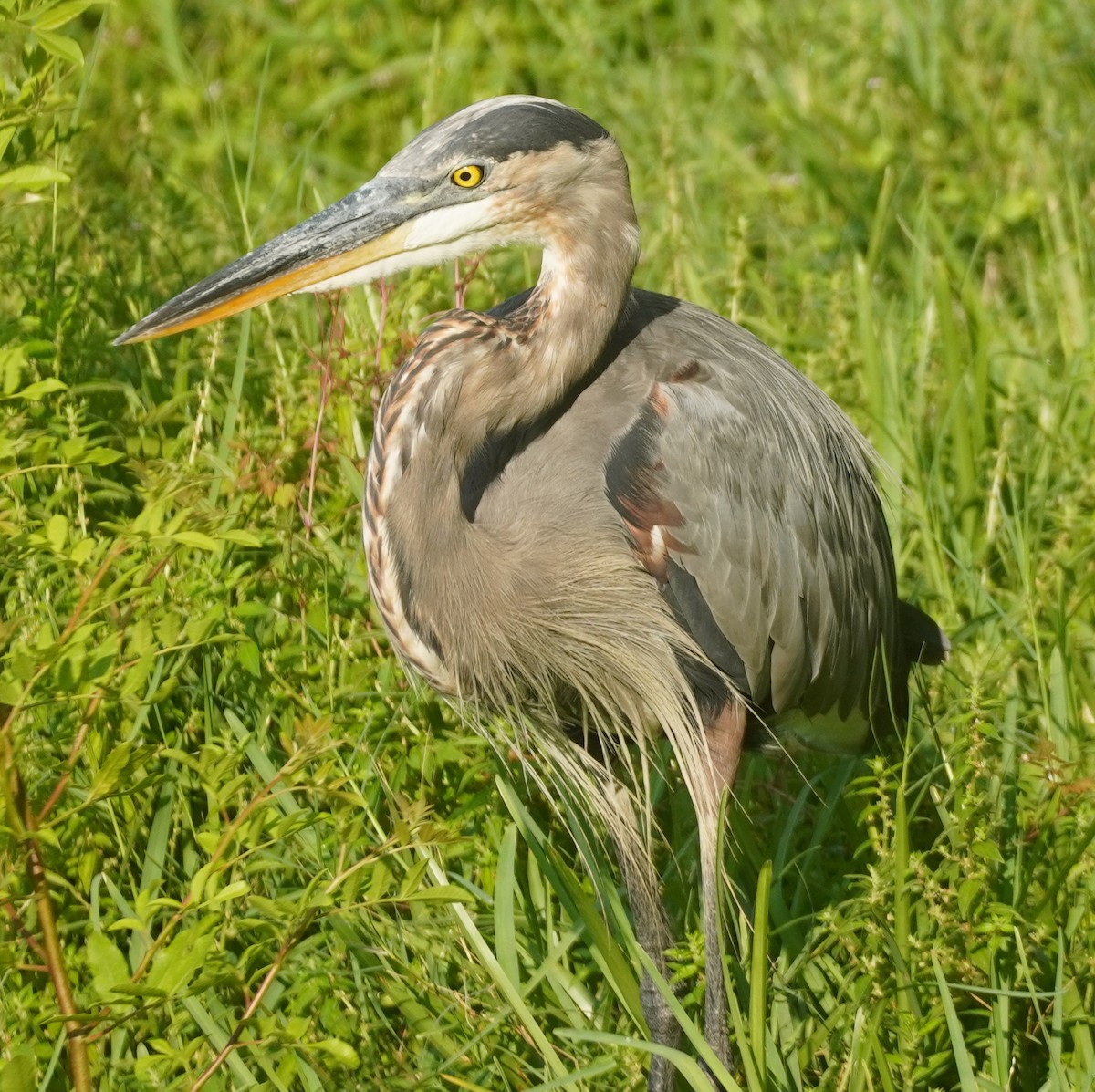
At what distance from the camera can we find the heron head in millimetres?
2412

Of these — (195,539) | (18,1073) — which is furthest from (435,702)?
(18,1073)

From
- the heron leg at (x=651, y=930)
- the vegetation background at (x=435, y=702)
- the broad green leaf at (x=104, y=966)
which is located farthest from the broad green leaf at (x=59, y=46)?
the heron leg at (x=651, y=930)

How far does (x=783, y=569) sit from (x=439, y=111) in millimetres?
2691

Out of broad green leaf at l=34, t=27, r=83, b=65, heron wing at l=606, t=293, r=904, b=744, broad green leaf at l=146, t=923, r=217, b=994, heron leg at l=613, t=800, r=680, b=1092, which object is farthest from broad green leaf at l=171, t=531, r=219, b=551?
heron leg at l=613, t=800, r=680, b=1092

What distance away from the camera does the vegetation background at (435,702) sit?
6.57 feet

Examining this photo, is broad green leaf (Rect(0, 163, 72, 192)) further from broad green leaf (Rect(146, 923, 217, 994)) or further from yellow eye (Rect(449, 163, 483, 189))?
broad green leaf (Rect(146, 923, 217, 994))

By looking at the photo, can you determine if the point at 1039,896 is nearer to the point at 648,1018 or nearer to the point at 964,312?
the point at 648,1018

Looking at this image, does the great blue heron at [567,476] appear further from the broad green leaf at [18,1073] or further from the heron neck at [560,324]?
the broad green leaf at [18,1073]

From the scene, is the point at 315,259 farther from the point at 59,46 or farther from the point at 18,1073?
the point at 18,1073

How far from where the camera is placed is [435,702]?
9.66 ft

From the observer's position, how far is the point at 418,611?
7.96ft

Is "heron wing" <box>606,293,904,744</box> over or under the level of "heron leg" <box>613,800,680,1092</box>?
over

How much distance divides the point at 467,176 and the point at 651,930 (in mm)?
1347

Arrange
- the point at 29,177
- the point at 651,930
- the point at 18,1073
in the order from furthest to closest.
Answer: the point at 651,930 → the point at 29,177 → the point at 18,1073
